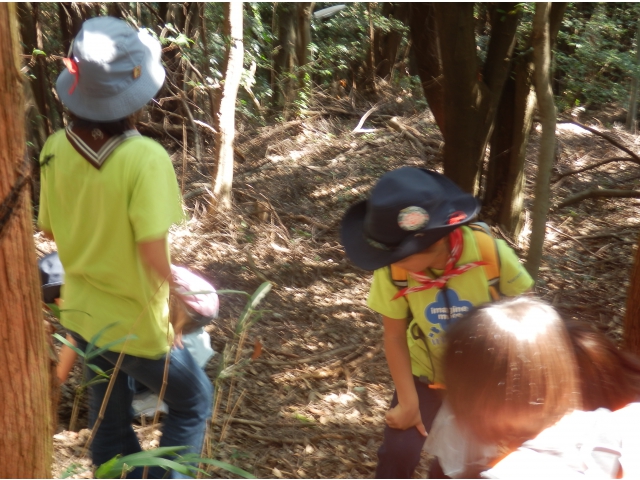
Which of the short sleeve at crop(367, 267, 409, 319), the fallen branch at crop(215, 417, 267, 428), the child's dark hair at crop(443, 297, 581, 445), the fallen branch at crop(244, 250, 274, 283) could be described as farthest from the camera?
the fallen branch at crop(244, 250, 274, 283)

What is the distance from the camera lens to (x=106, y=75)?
2.08 meters

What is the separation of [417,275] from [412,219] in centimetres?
26

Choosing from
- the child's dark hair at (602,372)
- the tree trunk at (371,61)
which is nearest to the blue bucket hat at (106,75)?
the child's dark hair at (602,372)

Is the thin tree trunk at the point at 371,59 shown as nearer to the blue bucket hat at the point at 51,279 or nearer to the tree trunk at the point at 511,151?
the tree trunk at the point at 511,151

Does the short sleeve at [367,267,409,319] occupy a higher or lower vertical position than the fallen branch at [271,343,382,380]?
higher

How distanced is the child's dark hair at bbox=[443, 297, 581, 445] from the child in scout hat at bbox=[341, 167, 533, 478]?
449 mm

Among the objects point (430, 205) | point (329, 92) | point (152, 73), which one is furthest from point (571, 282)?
point (329, 92)

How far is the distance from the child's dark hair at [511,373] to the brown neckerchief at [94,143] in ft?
4.09

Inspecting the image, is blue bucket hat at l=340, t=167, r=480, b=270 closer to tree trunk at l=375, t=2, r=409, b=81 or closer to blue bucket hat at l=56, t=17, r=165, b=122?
blue bucket hat at l=56, t=17, r=165, b=122

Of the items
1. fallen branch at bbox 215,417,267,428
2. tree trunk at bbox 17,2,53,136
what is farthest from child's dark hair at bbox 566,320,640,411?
tree trunk at bbox 17,2,53,136

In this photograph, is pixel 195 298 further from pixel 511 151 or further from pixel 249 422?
pixel 511 151

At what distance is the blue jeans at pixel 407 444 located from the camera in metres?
2.32

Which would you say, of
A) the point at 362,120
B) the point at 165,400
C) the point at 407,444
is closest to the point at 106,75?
the point at 165,400

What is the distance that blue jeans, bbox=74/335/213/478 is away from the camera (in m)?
2.28
